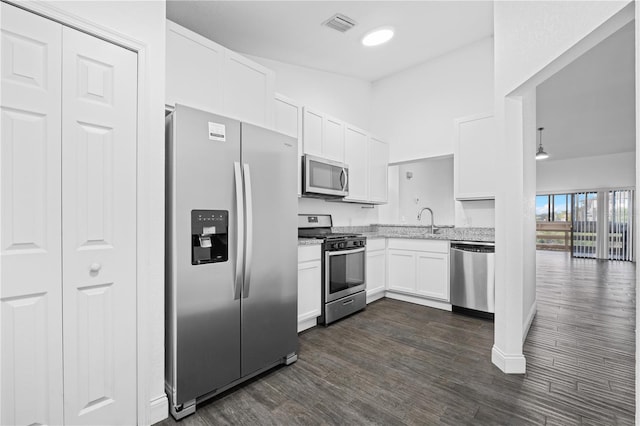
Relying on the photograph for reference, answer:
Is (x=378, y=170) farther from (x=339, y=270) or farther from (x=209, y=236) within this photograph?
(x=209, y=236)

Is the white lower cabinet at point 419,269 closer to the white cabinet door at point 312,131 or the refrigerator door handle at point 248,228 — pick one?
the white cabinet door at point 312,131

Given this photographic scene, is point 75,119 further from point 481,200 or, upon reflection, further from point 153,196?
point 481,200

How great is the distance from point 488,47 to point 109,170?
4.30 m

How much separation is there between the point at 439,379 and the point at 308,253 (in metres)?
1.51

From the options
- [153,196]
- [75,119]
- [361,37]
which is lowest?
[153,196]

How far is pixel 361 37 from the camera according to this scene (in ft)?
11.5

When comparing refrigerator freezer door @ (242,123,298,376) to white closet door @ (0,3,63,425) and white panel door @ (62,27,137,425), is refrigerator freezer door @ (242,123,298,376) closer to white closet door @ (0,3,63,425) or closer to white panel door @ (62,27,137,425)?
white panel door @ (62,27,137,425)

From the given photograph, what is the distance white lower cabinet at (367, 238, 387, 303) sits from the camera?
395cm

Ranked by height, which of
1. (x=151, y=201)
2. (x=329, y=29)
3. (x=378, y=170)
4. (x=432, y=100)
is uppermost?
(x=329, y=29)

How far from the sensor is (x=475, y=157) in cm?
366

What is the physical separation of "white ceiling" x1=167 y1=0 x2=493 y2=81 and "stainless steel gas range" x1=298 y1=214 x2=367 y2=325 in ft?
6.53

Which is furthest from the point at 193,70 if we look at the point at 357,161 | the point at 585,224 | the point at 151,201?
the point at 585,224

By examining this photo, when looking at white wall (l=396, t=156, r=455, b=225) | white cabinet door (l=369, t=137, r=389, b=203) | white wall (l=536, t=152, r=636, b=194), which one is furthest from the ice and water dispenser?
white wall (l=536, t=152, r=636, b=194)

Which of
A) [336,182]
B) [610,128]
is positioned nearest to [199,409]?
[336,182]
